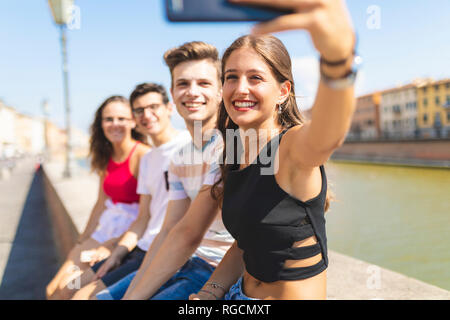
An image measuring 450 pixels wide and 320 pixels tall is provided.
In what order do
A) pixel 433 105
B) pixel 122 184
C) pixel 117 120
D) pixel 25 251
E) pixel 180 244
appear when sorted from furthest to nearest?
pixel 433 105, pixel 25 251, pixel 117 120, pixel 122 184, pixel 180 244

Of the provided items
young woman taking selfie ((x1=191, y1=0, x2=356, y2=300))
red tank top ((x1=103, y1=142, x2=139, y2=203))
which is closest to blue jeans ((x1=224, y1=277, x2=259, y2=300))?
young woman taking selfie ((x1=191, y1=0, x2=356, y2=300))

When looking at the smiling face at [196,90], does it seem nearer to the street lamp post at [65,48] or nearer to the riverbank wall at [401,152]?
the street lamp post at [65,48]

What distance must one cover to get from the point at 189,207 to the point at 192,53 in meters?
0.94

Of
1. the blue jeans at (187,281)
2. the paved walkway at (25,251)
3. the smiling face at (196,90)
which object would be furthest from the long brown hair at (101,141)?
the blue jeans at (187,281)

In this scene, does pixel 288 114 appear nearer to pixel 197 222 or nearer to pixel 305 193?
pixel 305 193

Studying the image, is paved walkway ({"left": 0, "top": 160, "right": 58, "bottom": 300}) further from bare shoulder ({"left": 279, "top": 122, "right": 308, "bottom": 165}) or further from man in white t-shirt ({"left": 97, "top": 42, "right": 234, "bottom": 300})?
bare shoulder ({"left": 279, "top": 122, "right": 308, "bottom": 165})

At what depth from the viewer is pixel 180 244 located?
5.83 feet

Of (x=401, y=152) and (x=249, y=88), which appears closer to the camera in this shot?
(x=249, y=88)

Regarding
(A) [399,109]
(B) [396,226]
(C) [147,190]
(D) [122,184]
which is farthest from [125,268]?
(A) [399,109]

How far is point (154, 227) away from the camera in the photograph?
261 centimetres

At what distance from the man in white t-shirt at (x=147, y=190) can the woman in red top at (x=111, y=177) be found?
1.04ft

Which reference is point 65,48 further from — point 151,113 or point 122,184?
point 151,113

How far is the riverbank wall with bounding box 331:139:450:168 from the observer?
101ft
